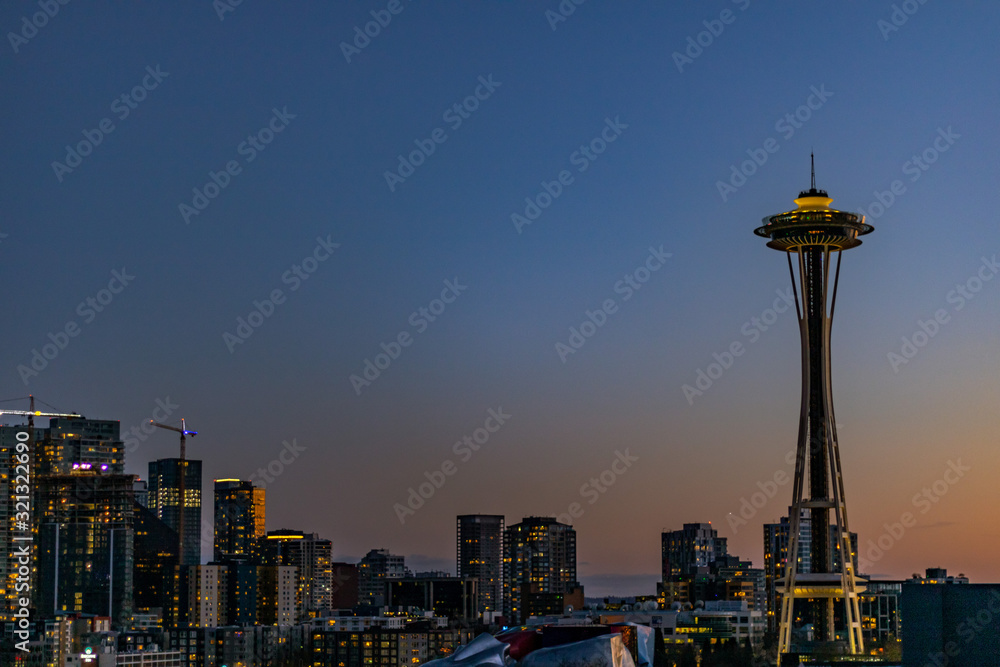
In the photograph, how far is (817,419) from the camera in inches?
A: 3076

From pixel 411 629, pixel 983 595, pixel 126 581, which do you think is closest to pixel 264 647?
pixel 411 629

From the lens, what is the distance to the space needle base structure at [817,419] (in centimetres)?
7756

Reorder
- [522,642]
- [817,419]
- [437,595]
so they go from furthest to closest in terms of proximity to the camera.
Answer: [437,595] < [817,419] < [522,642]

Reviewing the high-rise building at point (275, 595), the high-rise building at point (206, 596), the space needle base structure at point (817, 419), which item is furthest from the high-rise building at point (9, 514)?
the space needle base structure at point (817, 419)

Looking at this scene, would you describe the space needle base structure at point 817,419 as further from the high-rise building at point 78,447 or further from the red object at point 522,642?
the high-rise building at point 78,447

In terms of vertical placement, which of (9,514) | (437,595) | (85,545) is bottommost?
(437,595)

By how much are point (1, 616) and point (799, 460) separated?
67.6 m

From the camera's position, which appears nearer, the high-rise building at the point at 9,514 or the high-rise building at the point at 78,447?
the high-rise building at the point at 9,514

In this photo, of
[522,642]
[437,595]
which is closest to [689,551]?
[437,595]

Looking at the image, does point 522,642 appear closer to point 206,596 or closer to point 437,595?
point 206,596

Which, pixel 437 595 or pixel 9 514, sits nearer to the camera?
pixel 9 514

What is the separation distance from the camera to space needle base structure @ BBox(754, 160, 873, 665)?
7756 centimetres

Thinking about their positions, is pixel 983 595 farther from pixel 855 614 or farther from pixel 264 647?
pixel 264 647

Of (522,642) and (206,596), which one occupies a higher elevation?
(206,596)
